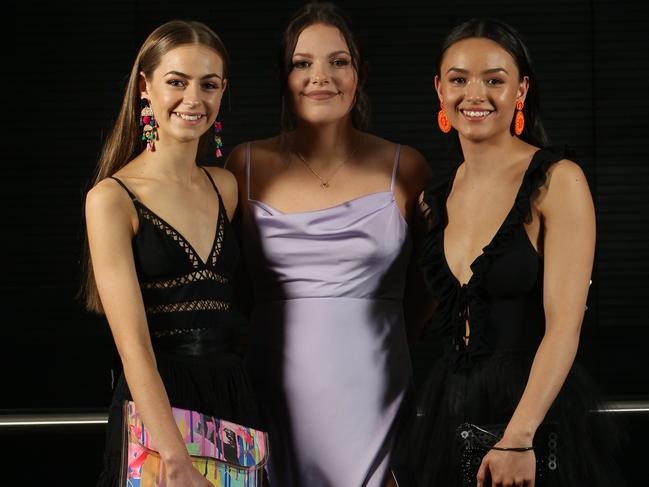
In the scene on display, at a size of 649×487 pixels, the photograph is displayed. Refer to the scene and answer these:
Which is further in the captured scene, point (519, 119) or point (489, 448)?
point (519, 119)

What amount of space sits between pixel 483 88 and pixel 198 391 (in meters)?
0.86

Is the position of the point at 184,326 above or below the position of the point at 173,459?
above

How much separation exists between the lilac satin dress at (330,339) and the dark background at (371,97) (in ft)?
9.16

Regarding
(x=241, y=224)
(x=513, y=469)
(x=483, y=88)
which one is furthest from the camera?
(x=241, y=224)

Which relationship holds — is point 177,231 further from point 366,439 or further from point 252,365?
point 366,439

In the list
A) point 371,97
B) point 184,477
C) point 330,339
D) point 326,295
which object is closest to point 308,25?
point 326,295

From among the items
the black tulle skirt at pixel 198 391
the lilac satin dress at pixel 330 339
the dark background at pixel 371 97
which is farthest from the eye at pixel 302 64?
the dark background at pixel 371 97

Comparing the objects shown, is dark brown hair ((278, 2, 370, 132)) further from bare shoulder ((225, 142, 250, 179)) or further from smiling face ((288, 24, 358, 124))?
bare shoulder ((225, 142, 250, 179))

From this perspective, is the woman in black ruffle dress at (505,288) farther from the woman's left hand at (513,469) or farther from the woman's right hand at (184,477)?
the woman's right hand at (184,477)

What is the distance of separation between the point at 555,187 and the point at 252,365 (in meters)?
0.90

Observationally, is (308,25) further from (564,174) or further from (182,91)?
(564,174)

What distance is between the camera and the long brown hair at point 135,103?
229 centimetres

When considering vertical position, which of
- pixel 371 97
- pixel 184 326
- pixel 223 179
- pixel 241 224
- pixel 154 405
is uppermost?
pixel 371 97

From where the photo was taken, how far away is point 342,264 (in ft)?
8.40
